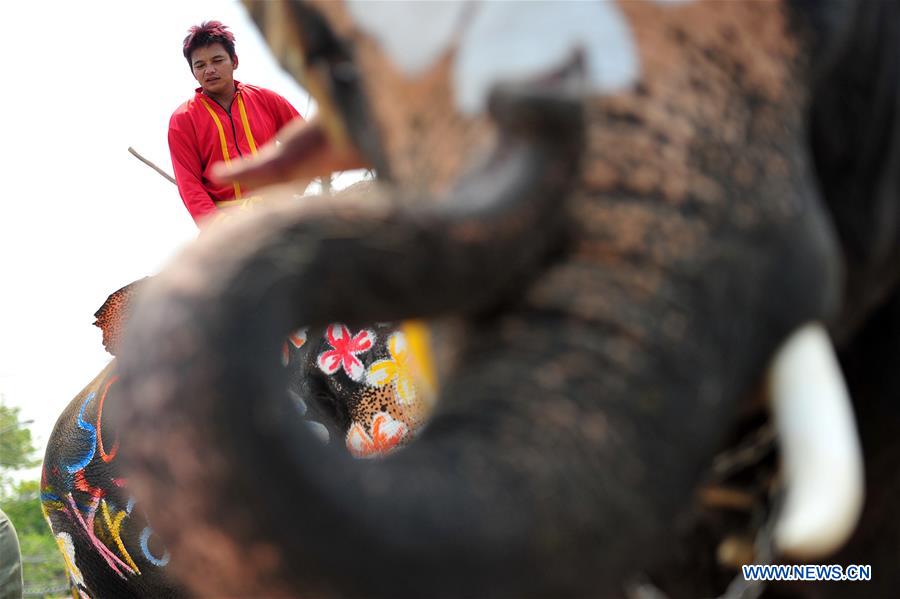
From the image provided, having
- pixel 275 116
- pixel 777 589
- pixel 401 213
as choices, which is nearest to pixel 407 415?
pixel 275 116

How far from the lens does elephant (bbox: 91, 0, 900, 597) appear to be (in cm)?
57

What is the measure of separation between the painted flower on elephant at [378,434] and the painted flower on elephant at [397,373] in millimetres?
48

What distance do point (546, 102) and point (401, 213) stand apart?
117 millimetres

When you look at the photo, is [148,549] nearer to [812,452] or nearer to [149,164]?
[149,164]

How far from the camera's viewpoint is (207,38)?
9.51ft

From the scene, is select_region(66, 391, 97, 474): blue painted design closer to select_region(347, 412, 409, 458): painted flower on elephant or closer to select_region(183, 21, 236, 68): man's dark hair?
select_region(347, 412, 409, 458): painted flower on elephant

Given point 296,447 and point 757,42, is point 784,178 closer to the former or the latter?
point 757,42

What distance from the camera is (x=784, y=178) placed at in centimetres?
85

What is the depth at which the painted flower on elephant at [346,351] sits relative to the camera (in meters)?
2.41

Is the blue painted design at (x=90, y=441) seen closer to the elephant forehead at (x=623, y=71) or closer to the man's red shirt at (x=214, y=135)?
the man's red shirt at (x=214, y=135)

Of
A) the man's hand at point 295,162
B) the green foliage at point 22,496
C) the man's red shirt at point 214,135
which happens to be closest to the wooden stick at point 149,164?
the man's red shirt at point 214,135

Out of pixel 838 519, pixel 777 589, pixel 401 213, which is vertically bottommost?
pixel 777 589

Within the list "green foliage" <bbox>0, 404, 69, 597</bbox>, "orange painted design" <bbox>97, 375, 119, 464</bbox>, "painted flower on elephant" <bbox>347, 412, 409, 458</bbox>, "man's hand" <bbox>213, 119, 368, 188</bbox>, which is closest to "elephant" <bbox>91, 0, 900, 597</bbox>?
"man's hand" <bbox>213, 119, 368, 188</bbox>

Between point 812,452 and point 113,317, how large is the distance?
2.13 meters
